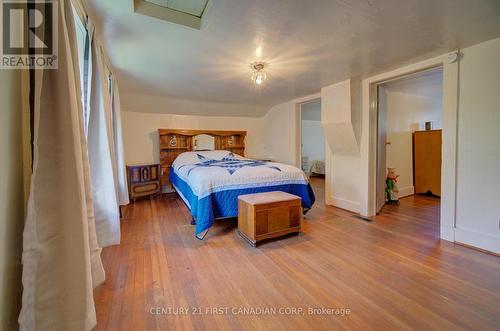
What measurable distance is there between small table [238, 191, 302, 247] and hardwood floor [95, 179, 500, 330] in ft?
0.39

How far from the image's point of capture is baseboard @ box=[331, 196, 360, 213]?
10.9 ft

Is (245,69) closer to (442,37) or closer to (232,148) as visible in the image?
(442,37)

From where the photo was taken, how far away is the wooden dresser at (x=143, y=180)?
395 cm

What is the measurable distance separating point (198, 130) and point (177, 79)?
1.77 meters

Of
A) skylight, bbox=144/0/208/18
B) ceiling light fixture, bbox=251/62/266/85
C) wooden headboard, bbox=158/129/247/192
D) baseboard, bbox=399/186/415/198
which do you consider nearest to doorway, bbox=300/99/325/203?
baseboard, bbox=399/186/415/198

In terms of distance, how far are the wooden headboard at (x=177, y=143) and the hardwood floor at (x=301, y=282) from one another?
2046 mm

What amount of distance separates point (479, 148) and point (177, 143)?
179 inches

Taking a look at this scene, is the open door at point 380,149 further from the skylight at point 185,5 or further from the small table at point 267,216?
the skylight at point 185,5

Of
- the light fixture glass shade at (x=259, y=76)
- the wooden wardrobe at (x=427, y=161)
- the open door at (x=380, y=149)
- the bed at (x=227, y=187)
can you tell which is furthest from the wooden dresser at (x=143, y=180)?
the wooden wardrobe at (x=427, y=161)

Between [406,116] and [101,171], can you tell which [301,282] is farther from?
[406,116]

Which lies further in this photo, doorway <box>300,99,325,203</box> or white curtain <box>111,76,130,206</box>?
doorway <box>300,99,325,203</box>

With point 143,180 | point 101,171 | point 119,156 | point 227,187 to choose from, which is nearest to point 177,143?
point 143,180

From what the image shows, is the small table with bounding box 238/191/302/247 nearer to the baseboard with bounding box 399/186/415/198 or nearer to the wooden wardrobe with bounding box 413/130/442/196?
the baseboard with bounding box 399/186/415/198

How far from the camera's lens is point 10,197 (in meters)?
0.68
